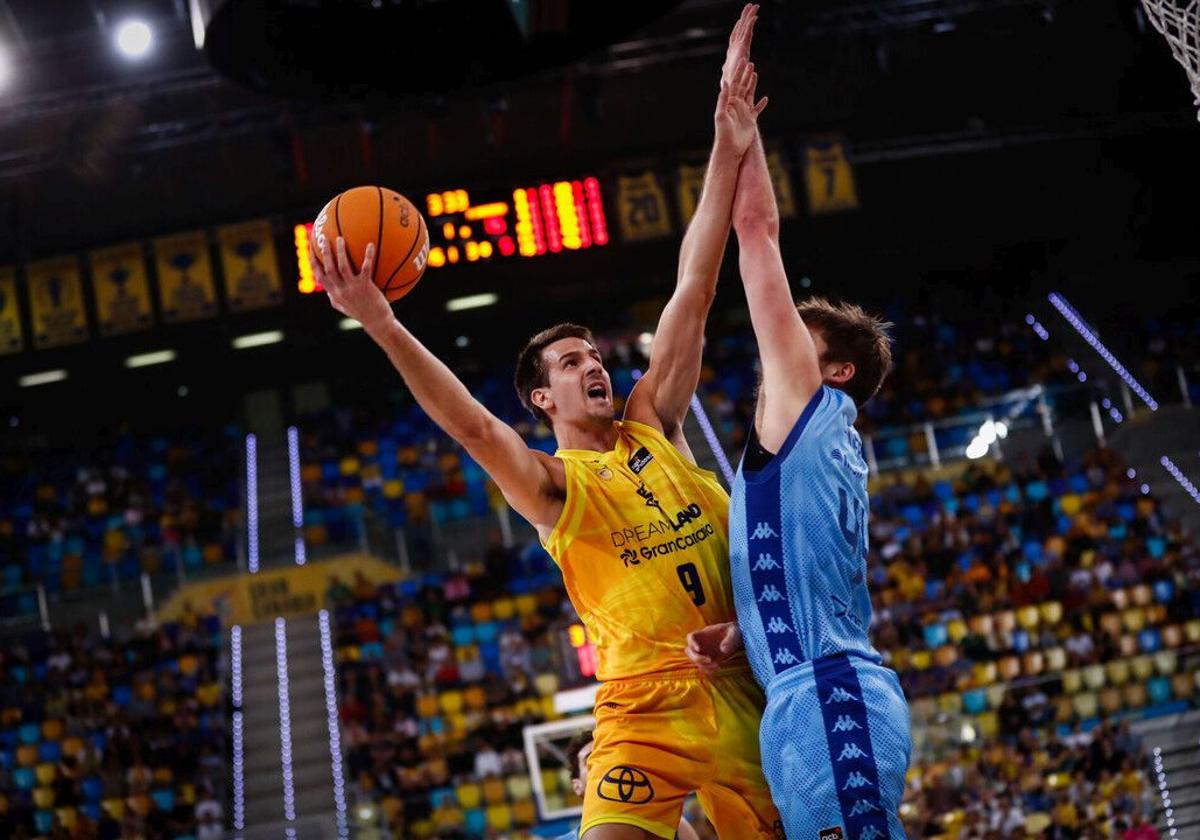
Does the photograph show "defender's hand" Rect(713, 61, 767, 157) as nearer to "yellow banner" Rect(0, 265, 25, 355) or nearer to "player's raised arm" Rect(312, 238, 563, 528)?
"player's raised arm" Rect(312, 238, 563, 528)

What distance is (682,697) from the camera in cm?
372

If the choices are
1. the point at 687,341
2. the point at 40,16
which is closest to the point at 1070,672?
the point at 687,341

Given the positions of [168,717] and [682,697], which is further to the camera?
[168,717]

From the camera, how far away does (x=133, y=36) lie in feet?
49.3

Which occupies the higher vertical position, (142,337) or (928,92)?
(928,92)

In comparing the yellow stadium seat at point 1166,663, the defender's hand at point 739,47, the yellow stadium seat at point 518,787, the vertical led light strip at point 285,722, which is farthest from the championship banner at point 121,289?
the defender's hand at point 739,47

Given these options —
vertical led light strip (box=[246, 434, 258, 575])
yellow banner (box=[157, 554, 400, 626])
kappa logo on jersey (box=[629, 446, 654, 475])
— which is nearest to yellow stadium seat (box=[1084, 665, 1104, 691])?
kappa logo on jersey (box=[629, 446, 654, 475])

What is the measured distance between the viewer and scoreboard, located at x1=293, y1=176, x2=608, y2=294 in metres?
15.1

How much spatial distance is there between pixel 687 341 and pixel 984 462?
12125 millimetres

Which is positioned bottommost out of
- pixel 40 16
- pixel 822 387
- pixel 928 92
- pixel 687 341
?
pixel 822 387

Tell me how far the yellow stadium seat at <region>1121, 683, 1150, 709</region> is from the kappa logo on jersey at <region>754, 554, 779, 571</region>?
7226 millimetres

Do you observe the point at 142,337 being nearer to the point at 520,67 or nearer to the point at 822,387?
the point at 520,67

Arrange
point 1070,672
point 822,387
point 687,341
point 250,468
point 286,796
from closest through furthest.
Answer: point 822,387
point 687,341
point 1070,672
point 286,796
point 250,468

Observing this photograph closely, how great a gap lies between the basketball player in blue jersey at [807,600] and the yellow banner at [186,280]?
44.7ft
